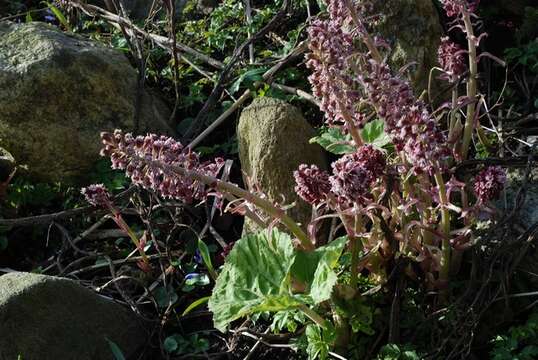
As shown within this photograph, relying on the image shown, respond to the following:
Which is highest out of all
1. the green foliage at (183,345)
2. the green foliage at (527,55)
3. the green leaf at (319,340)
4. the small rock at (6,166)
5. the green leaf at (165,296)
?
the green foliage at (527,55)

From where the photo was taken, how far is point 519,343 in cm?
240

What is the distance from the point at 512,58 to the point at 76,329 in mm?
2287

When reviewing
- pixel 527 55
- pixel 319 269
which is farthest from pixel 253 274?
pixel 527 55

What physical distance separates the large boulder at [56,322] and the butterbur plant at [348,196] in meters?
0.62

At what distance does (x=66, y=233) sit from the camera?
3.38 meters

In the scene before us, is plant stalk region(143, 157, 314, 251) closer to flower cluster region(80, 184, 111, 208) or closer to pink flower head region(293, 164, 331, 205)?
pink flower head region(293, 164, 331, 205)

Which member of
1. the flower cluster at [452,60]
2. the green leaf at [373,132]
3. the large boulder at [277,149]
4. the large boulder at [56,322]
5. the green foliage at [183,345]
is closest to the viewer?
the flower cluster at [452,60]

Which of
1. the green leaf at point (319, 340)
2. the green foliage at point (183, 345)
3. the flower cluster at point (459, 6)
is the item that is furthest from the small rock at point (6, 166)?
the flower cluster at point (459, 6)

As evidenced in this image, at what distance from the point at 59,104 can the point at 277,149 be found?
1.34 m

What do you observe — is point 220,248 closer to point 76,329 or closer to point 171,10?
point 76,329

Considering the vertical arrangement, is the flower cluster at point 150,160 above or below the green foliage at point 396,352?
above

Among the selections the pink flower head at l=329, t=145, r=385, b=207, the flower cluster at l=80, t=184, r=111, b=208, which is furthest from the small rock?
the pink flower head at l=329, t=145, r=385, b=207

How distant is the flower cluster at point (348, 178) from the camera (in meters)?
2.03

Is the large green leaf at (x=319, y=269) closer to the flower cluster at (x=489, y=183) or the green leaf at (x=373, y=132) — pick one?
the flower cluster at (x=489, y=183)
